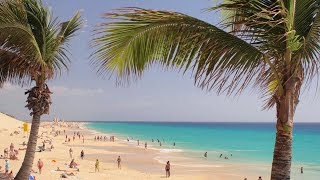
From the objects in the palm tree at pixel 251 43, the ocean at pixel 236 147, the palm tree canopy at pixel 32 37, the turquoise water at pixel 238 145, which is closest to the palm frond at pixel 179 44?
the palm tree at pixel 251 43

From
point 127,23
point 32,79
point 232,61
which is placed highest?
point 32,79

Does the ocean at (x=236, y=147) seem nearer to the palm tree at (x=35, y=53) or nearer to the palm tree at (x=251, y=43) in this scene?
the palm tree at (x=35, y=53)

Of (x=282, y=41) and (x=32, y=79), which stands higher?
(x=32, y=79)

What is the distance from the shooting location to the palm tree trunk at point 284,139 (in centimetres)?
398

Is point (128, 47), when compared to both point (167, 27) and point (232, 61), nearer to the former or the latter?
point (167, 27)

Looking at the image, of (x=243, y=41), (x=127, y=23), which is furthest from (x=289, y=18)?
(x=127, y=23)

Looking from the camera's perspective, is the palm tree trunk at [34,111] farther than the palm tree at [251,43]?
Yes

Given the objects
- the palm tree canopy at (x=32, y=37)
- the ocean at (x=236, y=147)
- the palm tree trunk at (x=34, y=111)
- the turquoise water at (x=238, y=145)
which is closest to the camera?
the palm tree canopy at (x=32, y=37)

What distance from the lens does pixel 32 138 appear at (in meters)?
11.0

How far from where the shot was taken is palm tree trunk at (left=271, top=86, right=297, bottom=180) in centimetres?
398

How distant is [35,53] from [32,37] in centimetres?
62

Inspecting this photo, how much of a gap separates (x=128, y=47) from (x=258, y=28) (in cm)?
138

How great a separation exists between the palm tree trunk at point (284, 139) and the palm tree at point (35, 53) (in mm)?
6418

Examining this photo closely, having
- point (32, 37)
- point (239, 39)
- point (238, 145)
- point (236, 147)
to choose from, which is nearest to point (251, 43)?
point (239, 39)
